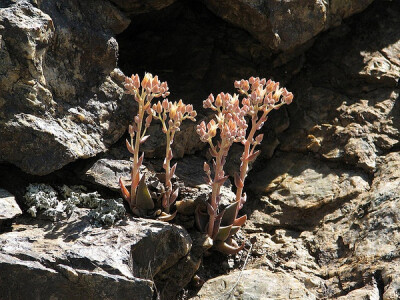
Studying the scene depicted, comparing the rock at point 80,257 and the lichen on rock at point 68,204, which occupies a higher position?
the lichen on rock at point 68,204

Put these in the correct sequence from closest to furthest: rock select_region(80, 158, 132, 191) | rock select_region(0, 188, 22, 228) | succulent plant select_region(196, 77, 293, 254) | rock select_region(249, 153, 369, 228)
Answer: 1. rock select_region(0, 188, 22, 228)
2. succulent plant select_region(196, 77, 293, 254)
3. rock select_region(80, 158, 132, 191)
4. rock select_region(249, 153, 369, 228)

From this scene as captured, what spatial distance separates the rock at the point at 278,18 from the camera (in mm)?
6188

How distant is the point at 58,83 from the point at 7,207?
4.33 feet

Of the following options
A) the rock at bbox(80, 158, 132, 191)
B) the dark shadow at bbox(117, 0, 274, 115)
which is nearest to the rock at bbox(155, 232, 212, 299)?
the rock at bbox(80, 158, 132, 191)

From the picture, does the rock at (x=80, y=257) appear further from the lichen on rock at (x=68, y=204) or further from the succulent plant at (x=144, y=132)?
the succulent plant at (x=144, y=132)

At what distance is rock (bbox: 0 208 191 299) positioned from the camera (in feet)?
14.1

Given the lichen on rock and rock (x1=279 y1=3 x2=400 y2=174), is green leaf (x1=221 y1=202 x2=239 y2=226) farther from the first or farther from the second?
rock (x1=279 y1=3 x2=400 y2=174)

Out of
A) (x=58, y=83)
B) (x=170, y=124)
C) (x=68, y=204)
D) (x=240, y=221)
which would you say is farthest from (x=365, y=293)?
(x=58, y=83)

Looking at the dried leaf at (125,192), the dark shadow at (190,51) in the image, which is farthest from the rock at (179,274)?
the dark shadow at (190,51)

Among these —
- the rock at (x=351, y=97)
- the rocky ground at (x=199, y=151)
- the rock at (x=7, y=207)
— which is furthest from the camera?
the rock at (x=351, y=97)

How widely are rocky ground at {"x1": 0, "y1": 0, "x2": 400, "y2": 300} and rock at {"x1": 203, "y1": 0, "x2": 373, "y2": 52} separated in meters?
0.02

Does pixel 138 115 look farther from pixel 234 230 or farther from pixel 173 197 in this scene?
pixel 234 230

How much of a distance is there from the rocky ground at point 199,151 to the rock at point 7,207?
1 cm

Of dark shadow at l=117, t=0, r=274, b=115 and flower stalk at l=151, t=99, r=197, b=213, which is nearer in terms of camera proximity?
flower stalk at l=151, t=99, r=197, b=213
